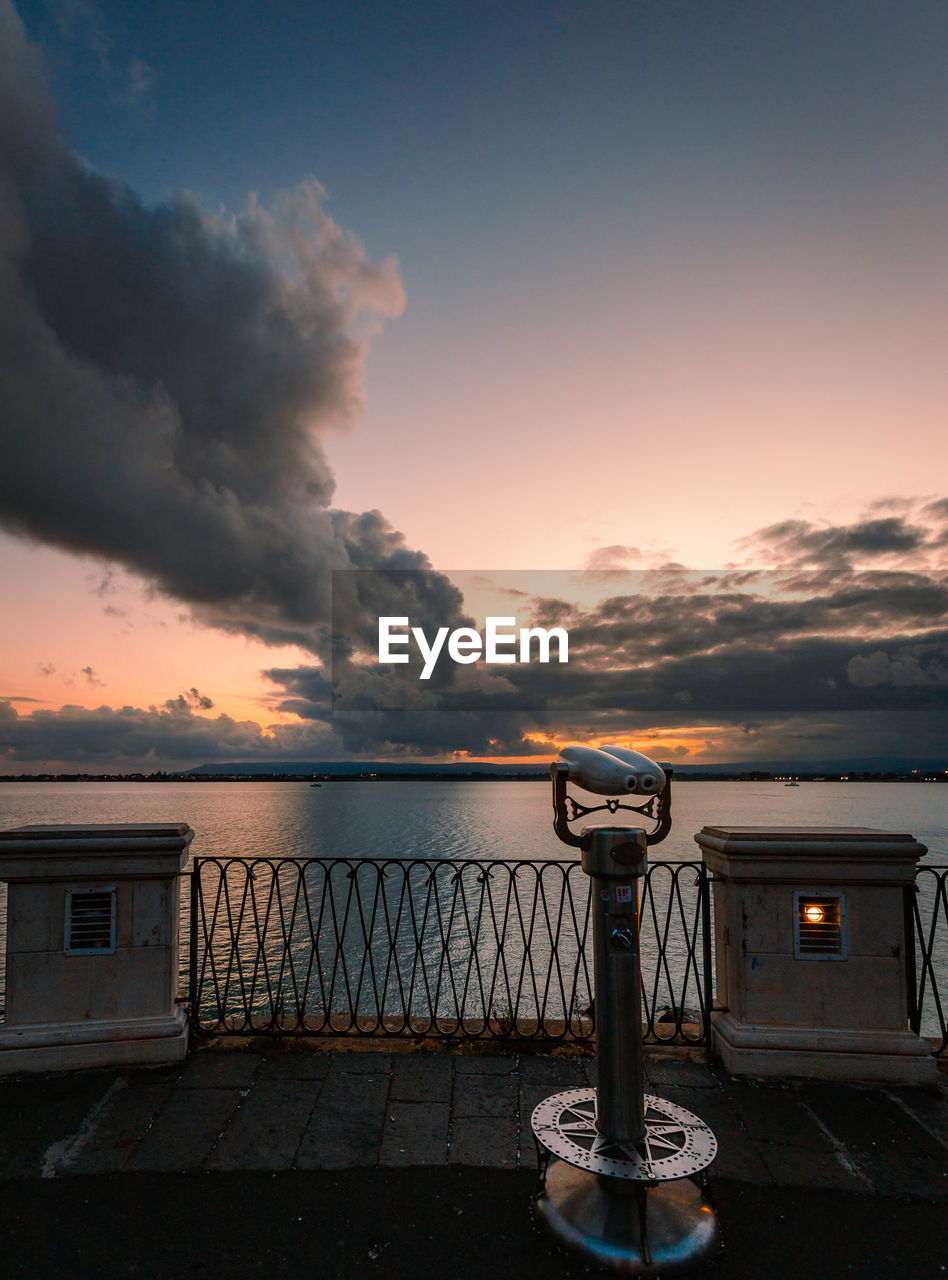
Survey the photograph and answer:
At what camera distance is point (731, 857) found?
4.86m

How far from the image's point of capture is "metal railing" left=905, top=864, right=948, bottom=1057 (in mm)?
4773

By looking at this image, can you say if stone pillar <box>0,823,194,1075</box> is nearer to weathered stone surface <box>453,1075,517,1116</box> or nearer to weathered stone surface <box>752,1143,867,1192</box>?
weathered stone surface <box>453,1075,517,1116</box>

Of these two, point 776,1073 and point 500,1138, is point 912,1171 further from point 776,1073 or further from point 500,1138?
point 500,1138

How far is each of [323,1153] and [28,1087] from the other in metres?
2.06

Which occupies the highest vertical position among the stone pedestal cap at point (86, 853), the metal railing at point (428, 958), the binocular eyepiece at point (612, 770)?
the binocular eyepiece at point (612, 770)

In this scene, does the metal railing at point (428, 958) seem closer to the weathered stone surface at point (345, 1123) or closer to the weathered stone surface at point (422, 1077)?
the weathered stone surface at point (422, 1077)

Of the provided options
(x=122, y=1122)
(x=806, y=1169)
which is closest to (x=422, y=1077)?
(x=122, y=1122)

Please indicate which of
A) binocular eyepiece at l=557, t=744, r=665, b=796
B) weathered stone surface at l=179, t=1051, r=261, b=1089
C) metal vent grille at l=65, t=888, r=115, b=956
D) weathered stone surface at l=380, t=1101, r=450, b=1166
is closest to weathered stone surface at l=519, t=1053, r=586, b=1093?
weathered stone surface at l=380, t=1101, r=450, b=1166

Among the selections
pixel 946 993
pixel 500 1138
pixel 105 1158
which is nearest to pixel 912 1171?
pixel 500 1138

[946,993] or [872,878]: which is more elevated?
[872,878]

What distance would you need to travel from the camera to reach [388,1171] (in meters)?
3.66

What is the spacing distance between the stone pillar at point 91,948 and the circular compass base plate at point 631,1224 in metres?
2.82

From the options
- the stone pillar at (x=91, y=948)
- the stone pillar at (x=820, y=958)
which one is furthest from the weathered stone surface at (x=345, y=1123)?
the stone pillar at (x=820, y=958)

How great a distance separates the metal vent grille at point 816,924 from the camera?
4.77 metres
